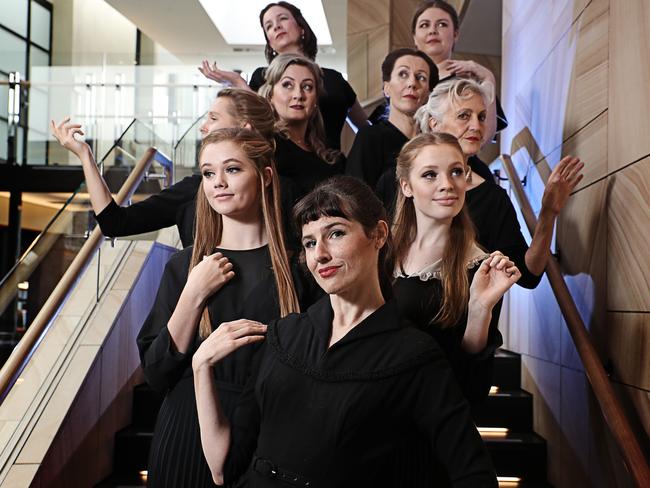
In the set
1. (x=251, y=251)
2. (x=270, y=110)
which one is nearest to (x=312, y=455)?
(x=251, y=251)

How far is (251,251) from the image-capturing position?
2.17 metres

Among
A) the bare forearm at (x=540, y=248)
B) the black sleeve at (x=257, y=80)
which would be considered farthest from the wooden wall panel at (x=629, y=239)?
the black sleeve at (x=257, y=80)

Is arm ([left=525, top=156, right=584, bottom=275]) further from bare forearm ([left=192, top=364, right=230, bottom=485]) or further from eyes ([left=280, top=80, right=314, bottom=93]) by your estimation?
bare forearm ([left=192, top=364, right=230, bottom=485])

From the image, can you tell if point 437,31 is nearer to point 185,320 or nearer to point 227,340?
point 185,320

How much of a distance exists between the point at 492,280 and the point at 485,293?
0.12 ft

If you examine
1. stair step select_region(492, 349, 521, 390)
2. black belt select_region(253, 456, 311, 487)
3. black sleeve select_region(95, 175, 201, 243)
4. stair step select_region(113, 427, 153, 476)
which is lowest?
stair step select_region(113, 427, 153, 476)

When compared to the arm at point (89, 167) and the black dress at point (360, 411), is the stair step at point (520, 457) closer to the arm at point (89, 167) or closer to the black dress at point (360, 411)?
the arm at point (89, 167)

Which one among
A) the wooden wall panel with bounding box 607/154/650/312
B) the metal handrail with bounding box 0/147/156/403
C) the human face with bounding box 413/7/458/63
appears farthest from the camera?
the human face with bounding box 413/7/458/63

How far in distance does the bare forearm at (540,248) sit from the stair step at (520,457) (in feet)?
3.98

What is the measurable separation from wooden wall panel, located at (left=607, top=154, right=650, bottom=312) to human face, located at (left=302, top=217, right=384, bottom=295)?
1.44 meters

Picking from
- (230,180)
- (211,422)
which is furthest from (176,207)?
(211,422)

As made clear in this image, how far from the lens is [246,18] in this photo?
14.7 metres

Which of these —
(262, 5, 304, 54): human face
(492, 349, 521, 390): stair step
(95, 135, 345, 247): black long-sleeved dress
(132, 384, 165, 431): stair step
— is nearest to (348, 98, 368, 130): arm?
(262, 5, 304, 54): human face

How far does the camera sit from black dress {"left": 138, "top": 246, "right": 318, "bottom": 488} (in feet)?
6.66
